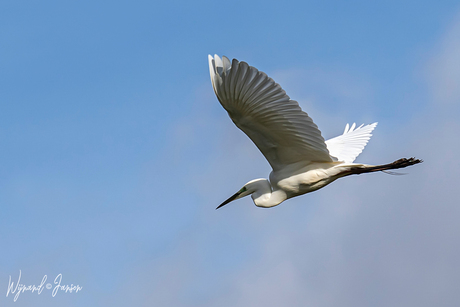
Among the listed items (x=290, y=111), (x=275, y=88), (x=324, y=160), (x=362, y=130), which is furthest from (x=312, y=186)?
(x=362, y=130)

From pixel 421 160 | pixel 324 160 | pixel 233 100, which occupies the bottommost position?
pixel 421 160

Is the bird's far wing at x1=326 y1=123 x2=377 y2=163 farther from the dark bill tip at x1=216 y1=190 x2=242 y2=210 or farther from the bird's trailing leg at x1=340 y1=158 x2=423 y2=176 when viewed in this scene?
the dark bill tip at x1=216 y1=190 x2=242 y2=210

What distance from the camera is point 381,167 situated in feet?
27.9

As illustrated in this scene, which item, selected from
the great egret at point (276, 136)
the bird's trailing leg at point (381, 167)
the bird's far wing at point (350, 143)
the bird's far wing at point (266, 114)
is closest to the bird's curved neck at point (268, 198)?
the great egret at point (276, 136)

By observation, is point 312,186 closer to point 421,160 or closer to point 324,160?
point 324,160

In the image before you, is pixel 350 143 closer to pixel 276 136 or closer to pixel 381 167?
pixel 381 167

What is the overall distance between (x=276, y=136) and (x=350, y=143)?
335cm

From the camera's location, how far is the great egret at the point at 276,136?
6871 millimetres

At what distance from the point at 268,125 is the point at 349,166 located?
5.14ft

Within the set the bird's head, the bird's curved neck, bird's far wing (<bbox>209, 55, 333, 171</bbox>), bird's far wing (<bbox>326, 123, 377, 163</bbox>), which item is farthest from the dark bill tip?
bird's far wing (<bbox>326, 123, 377, 163</bbox>)

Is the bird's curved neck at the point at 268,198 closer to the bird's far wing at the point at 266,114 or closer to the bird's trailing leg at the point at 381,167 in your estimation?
the bird's far wing at the point at 266,114

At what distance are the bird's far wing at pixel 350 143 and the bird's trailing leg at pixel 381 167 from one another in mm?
1516

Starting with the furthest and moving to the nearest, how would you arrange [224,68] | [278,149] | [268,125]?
[278,149] → [268,125] → [224,68]

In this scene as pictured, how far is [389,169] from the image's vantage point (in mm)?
8594
